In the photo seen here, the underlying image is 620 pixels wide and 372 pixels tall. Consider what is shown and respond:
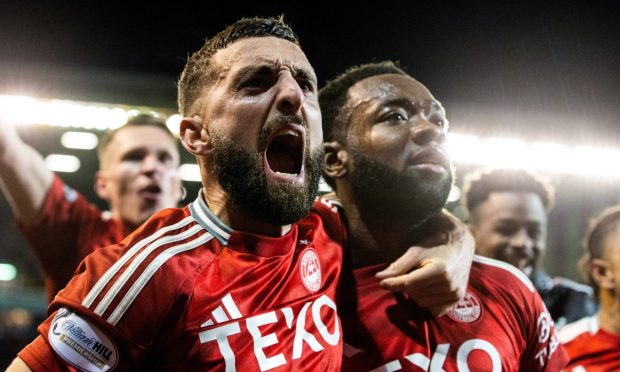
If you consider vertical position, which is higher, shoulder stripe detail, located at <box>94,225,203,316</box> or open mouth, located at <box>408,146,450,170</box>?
open mouth, located at <box>408,146,450,170</box>

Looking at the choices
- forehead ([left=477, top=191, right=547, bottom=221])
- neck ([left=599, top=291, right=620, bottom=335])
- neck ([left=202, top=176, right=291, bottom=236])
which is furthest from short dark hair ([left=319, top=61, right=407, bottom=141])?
neck ([left=599, top=291, right=620, bottom=335])

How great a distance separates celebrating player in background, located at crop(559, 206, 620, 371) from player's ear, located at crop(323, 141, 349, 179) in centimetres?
164

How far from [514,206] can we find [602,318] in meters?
0.75

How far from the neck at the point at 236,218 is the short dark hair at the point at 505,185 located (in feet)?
7.43

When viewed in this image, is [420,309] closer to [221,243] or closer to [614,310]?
[221,243]

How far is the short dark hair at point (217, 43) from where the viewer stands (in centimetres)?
143

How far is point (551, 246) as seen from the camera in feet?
36.8

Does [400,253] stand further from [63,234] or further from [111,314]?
[63,234]

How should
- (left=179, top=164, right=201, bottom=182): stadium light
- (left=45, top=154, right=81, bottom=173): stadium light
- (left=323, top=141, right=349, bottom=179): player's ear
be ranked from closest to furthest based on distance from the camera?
(left=323, top=141, right=349, bottom=179): player's ear → (left=179, top=164, right=201, bottom=182): stadium light → (left=45, top=154, right=81, bottom=173): stadium light

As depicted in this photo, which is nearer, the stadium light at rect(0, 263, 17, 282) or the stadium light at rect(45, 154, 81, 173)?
the stadium light at rect(45, 154, 81, 173)

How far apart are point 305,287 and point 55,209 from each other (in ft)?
6.59

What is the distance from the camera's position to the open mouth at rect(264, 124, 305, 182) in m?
1.34

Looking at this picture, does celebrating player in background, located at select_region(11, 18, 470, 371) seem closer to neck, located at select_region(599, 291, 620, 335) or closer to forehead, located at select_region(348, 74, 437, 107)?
forehead, located at select_region(348, 74, 437, 107)

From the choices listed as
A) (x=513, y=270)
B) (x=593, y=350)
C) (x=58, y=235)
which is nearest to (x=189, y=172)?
(x=58, y=235)
